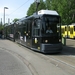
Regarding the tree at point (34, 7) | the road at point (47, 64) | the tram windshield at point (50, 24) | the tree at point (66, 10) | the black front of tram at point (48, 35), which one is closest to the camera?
the road at point (47, 64)

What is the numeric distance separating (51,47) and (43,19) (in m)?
2.20

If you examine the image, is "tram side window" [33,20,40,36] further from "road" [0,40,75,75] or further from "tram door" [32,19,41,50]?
"road" [0,40,75,75]

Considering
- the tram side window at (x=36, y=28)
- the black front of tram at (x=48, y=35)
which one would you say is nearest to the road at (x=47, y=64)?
the black front of tram at (x=48, y=35)

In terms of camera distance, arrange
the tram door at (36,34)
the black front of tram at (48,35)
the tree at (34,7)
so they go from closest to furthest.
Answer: the black front of tram at (48,35)
the tram door at (36,34)
the tree at (34,7)

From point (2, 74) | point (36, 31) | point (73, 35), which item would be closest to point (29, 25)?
point (36, 31)

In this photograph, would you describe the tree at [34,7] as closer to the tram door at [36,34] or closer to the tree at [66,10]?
the tree at [66,10]

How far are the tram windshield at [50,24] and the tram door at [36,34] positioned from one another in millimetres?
592

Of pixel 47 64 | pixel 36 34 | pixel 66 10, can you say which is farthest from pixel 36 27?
pixel 66 10

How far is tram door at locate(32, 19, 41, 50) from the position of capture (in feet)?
64.4

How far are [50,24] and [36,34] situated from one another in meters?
1.64

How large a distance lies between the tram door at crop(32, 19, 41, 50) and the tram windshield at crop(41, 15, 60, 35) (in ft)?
1.94

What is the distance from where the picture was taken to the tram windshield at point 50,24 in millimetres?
19000

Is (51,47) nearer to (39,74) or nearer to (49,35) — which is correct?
(49,35)

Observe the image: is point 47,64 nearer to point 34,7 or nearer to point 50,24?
point 50,24
